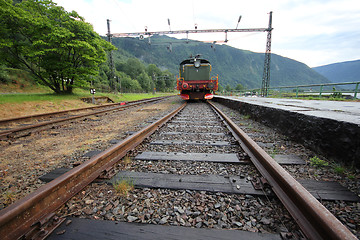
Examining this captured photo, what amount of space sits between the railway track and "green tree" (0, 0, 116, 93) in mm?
12575

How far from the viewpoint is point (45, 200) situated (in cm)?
129

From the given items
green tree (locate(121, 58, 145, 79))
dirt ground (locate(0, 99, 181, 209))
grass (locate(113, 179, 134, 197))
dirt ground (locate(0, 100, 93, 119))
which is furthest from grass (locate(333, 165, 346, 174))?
green tree (locate(121, 58, 145, 79))

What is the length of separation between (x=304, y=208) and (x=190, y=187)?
0.94m

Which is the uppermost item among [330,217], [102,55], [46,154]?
[102,55]

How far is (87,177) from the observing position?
5.75ft

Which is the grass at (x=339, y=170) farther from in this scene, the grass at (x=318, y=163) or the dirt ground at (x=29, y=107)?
the dirt ground at (x=29, y=107)

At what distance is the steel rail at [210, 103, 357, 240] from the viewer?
0.89 m

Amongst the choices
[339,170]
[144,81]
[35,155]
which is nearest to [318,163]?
[339,170]

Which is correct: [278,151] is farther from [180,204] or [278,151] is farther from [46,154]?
[46,154]

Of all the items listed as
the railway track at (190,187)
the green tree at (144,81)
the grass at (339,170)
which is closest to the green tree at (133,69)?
the green tree at (144,81)

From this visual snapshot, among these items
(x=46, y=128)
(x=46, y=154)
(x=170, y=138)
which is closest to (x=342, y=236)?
(x=170, y=138)

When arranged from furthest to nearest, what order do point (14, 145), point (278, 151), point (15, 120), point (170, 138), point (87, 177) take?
point (15, 120), point (170, 138), point (14, 145), point (278, 151), point (87, 177)

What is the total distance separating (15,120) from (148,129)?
5.24 meters

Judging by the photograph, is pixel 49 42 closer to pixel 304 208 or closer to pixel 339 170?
pixel 304 208
